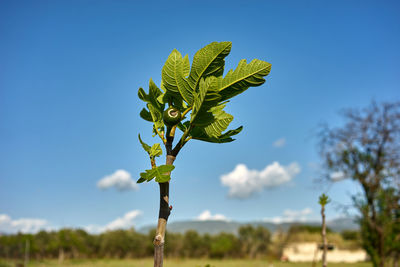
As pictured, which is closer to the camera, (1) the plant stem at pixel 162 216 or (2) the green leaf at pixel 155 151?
(1) the plant stem at pixel 162 216

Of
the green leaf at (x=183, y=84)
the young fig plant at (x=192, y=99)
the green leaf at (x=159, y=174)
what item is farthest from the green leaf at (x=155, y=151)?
the green leaf at (x=183, y=84)

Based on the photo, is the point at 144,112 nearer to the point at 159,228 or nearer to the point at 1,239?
the point at 159,228

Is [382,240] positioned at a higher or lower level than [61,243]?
higher

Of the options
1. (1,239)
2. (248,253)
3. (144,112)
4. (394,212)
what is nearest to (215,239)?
(248,253)

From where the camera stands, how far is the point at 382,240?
13.0 m

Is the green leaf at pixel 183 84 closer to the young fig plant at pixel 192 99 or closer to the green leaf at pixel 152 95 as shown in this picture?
the young fig plant at pixel 192 99

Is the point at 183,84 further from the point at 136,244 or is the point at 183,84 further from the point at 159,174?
the point at 136,244

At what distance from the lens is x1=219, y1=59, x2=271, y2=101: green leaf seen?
142 cm

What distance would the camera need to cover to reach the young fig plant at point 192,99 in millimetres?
1382

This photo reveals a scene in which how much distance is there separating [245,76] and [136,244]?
42164mm

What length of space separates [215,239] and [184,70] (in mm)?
43386

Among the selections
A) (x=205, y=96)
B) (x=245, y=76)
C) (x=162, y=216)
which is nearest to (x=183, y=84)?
(x=205, y=96)

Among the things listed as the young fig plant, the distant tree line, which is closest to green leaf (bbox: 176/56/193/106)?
the young fig plant

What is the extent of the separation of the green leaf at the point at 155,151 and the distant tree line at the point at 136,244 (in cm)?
3783
